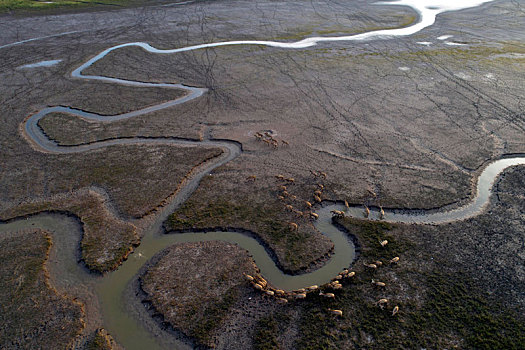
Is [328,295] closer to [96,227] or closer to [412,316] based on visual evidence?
[412,316]

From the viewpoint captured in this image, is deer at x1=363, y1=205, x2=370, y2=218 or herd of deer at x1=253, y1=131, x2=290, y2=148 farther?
herd of deer at x1=253, y1=131, x2=290, y2=148

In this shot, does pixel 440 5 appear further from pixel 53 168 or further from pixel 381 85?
pixel 53 168

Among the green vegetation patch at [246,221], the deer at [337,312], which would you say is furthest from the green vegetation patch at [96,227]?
the deer at [337,312]

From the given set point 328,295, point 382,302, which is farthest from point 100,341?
point 382,302

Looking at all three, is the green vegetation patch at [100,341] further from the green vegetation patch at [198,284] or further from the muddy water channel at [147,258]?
the green vegetation patch at [198,284]

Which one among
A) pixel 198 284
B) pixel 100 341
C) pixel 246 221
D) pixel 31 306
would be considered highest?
pixel 246 221

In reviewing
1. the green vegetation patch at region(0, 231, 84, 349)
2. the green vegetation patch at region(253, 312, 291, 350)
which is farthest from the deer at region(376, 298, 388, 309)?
the green vegetation patch at region(0, 231, 84, 349)

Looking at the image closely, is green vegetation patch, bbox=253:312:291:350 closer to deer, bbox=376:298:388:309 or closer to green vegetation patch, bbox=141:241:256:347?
green vegetation patch, bbox=141:241:256:347

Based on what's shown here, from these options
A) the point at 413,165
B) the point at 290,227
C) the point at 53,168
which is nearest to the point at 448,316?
the point at 290,227
